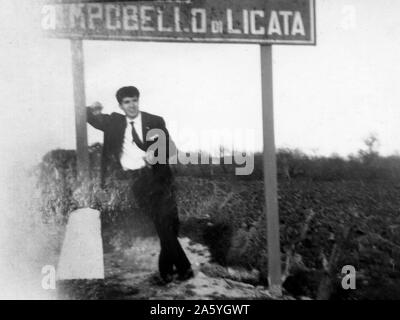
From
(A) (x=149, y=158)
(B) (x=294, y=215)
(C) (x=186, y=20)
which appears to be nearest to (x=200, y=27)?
(C) (x=186, y=20)

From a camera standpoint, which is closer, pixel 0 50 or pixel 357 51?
pixel 0 50

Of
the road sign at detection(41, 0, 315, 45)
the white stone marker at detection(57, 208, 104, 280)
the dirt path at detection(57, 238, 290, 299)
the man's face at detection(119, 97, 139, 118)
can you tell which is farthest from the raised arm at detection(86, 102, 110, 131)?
the dirt path at detection(57, 238, 290, 299)

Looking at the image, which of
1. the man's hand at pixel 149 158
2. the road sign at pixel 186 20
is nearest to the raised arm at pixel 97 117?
the man's hand at pixel 149 158

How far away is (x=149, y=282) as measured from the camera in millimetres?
2768

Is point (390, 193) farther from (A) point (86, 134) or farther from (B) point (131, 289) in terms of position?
(A) point (86, 134)

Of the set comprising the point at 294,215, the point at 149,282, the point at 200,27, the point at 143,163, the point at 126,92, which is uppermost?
the point at 200,27

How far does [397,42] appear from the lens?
2941 millimetres

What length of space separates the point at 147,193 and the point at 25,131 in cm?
90

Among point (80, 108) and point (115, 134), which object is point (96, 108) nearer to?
point (80, 108)

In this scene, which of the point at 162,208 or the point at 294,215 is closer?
the point at 162,208

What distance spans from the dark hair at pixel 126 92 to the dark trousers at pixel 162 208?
1.62ft

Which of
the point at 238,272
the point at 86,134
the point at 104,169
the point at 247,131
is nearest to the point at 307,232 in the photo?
the point at 238,272

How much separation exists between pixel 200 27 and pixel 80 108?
3.15 ft

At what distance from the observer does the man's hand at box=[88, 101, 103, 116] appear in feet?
9.02
